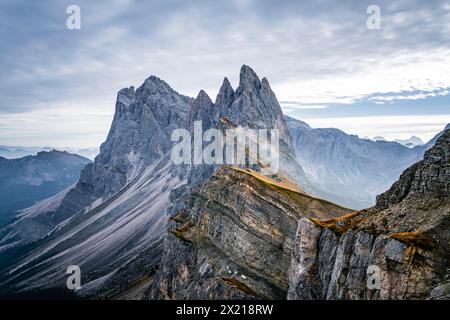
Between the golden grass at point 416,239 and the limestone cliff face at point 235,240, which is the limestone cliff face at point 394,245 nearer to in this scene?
the golden grass at point 416,239

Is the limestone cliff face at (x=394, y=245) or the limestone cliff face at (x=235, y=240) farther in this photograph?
the limestone cliff face at (x=235, y=240)

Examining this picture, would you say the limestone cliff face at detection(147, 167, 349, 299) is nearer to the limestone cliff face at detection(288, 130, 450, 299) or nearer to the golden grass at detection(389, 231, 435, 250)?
the limestone cliff face at detection(288, 130, 450, 299)

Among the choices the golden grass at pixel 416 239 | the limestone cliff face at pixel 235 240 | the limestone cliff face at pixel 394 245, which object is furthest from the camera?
the limestone cliff face at pixel 235 240

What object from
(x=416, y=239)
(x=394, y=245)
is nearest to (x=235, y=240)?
(x=394, y=245)

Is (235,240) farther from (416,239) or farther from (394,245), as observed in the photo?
(416,239)

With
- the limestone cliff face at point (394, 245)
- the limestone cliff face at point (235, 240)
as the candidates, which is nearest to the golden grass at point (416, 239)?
the limestone cliff face at point (394, 245)

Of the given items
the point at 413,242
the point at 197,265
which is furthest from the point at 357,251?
the point at 197,265
